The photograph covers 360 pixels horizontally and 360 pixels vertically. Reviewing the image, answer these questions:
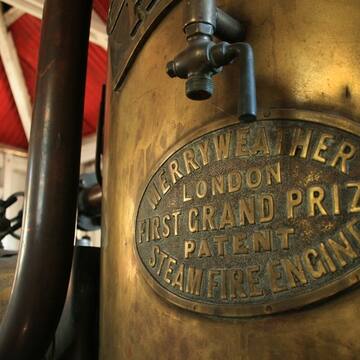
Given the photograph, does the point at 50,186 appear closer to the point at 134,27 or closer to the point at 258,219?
the point at 134,27

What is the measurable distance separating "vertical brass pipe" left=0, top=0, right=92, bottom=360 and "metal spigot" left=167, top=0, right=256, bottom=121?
49 cm

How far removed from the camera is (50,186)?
A: 40.8 inches

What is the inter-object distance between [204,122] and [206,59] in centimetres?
13

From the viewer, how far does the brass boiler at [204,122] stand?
0.60 meters

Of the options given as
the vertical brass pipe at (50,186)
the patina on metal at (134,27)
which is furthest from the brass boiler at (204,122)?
the vertical brass pipe at (50,186)

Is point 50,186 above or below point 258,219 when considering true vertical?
above

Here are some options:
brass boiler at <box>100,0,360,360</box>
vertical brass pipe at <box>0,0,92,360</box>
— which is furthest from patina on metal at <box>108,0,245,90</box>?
vertical brass pipe at <box>0,0,92,360</box>

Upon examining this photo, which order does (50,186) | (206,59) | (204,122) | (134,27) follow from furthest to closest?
(50,186), (134,27), (204,122), (206,59)

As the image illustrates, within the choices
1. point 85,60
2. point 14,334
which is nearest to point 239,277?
point 14,334

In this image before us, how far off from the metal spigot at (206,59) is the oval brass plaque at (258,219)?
7 centimetres

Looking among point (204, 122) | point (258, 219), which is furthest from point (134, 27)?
point (258, 219)

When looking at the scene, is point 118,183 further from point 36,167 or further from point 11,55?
point 11,55

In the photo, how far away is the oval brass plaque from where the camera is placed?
1.95ft

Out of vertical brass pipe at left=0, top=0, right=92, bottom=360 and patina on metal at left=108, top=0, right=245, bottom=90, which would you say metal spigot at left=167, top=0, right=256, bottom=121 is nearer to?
patina on metal at left=108, top=0, right=245, bottom=90
